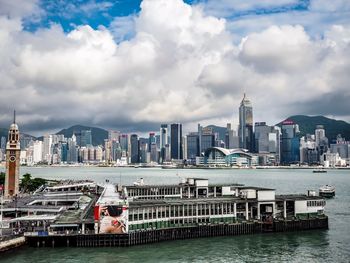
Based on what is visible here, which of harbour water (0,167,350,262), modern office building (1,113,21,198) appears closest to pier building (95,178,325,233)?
harbour water (0,167,350,262)

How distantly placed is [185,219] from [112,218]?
10.6m

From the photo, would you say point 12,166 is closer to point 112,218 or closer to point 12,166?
point 12,166

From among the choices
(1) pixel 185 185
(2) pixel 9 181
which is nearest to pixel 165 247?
(1) pixel 185 185

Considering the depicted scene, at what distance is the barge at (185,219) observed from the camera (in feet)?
150

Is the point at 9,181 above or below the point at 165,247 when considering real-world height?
above

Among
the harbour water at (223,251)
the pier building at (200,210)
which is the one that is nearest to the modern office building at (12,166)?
the pier building at (200,210)

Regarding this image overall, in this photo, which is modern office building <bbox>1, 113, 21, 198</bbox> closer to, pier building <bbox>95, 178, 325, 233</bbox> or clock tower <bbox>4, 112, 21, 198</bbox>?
clock tower <bbox>4, 112, 21, 198</bbox>

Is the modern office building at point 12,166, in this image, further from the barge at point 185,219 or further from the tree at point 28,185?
the barge at point 185,219

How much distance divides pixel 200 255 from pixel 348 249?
55.1 ft

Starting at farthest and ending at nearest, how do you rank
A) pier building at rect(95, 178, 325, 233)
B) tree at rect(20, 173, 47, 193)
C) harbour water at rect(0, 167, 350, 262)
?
tree at rect(20, 173, 47, 193), pier building at rect(95, 178, 325, 233), harbour water at rect(0, 167, 350, 262)

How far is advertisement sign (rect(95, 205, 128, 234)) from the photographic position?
45750mm

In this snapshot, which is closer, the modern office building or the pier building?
the pier building

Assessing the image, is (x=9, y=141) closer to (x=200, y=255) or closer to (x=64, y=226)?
(x=64, y=226)

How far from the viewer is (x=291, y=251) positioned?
4641 centimetres
